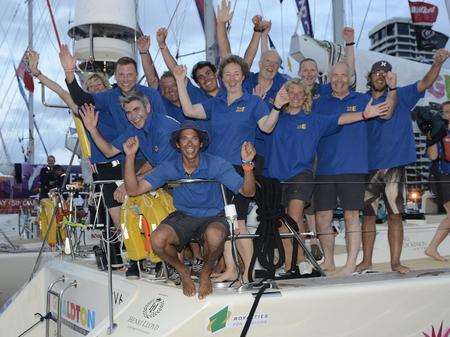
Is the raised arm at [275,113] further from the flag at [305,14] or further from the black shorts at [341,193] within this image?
the flag at [305,14]

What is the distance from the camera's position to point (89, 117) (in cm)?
448

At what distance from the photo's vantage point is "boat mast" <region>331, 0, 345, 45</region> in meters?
10.5

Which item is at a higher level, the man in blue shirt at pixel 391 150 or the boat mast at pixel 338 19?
the boat mast at pixel 338 19

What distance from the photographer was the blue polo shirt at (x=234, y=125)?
393 cm

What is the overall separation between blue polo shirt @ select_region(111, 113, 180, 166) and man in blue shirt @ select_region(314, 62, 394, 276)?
117 cm

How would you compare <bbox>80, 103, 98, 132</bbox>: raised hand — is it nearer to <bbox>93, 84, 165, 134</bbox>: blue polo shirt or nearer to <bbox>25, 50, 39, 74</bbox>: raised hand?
<bbox>93, 84, 165, 134</bbox>: blue polo shirt

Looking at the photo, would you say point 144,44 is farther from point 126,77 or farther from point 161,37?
point 126,77

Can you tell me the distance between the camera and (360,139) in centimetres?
439

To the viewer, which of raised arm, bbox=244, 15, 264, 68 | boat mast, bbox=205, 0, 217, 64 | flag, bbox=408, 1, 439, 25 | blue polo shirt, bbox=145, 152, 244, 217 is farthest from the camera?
flag, bbox=408, 1, 439, 25

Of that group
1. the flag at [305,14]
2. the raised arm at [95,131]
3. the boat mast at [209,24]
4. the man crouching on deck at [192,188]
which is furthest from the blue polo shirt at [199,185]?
the flag at [305,14]

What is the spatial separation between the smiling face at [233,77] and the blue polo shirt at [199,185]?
636 millimetres

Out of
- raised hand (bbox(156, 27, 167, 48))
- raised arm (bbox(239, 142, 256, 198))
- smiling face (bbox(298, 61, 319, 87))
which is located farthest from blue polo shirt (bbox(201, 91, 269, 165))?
raised hand (bbox(156, 27, 167, 48))

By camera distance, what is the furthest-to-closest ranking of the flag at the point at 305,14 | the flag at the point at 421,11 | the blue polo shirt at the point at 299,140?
the flag at the point at 421,11
the flag at the point at 305,14
the blue polo shirt at the point at 299,140

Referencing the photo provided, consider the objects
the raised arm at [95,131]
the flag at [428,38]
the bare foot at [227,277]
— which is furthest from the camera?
the flag at [428,38]
